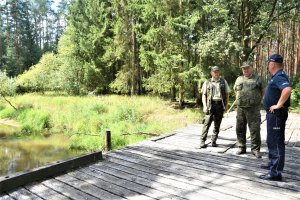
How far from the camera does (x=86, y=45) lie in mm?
28312

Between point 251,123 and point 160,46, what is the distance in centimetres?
1529

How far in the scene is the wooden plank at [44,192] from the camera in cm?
416

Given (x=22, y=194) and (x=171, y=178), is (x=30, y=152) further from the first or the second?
(x=171, y=178)

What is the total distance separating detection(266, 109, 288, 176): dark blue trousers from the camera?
4.60m

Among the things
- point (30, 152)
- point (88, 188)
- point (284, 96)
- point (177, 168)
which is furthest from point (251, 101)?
point (30, 152)

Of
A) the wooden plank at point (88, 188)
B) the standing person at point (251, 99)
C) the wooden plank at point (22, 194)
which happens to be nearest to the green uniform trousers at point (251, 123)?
the standing person at point (251, 99)

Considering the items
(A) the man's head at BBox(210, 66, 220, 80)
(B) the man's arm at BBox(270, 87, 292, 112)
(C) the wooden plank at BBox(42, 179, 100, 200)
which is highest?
(A) the man's head at BBox(210, 66, 220, 80)

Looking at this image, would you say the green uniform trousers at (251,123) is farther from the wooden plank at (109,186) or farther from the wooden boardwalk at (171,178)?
the wooden plank at (109,186)

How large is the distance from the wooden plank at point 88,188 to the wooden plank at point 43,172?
0.21 m

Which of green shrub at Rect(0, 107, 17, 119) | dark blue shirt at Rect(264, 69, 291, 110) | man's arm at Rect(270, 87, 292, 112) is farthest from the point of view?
green shrub at Rect(0, 107, 17, 119)

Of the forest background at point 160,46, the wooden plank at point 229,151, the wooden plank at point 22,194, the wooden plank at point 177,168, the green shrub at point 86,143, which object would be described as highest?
the forest background at point 160,46

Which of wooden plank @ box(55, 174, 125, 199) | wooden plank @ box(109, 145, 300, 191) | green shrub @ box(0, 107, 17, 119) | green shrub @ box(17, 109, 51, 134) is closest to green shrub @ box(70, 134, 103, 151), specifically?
green shrub @ box(17, 109, 51, 134)

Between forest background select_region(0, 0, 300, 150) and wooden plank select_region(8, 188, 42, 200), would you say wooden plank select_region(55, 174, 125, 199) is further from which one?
forest background select_region(0, 0, 300, 150)

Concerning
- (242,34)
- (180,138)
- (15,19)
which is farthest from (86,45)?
(15,19)
